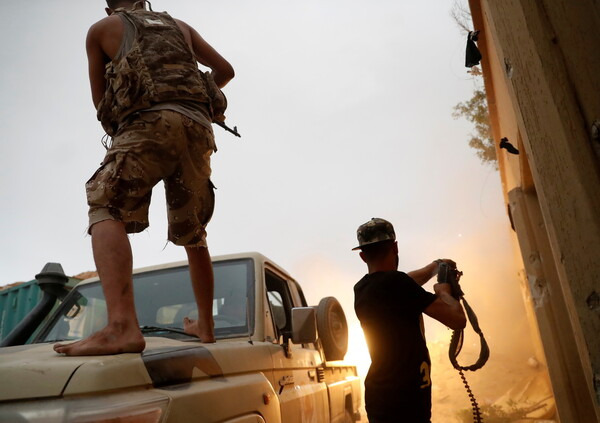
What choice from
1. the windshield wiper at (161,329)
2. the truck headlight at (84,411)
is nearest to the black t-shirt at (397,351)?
the windshield wiper at (161,329)

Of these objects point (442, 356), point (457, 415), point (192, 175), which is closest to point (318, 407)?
point (192, 175)

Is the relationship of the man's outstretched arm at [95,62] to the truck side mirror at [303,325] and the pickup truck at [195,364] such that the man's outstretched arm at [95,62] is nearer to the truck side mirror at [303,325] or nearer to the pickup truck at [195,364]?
the pickup truck at [195,364]

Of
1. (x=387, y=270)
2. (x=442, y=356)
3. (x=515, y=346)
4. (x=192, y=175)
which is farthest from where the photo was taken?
(x=515, y=346)

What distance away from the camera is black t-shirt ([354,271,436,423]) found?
200cm

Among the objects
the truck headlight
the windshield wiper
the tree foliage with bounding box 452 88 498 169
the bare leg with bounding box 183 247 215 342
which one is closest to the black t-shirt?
the bare leg with bounding box 183 247 215 342

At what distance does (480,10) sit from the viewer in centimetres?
445

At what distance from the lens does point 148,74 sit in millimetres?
1893

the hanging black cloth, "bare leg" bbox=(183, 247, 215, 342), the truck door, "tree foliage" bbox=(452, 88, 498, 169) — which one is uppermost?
"tree foliage" bbox=(452, 88, 498, 169)

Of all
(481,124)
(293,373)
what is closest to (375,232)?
(293,373)

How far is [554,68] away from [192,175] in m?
1.48

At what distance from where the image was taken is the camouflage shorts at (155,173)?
1.74 meters

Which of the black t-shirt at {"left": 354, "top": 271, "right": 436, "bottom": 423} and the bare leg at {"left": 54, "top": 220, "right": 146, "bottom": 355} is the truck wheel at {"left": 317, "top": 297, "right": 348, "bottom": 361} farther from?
the bare leg at {"left": 54, "top": 220, "right": 146, "bottom": 355}

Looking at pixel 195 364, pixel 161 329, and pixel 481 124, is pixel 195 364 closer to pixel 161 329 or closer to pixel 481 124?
pixel 161 329

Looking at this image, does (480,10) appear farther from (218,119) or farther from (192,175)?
(192,175)
